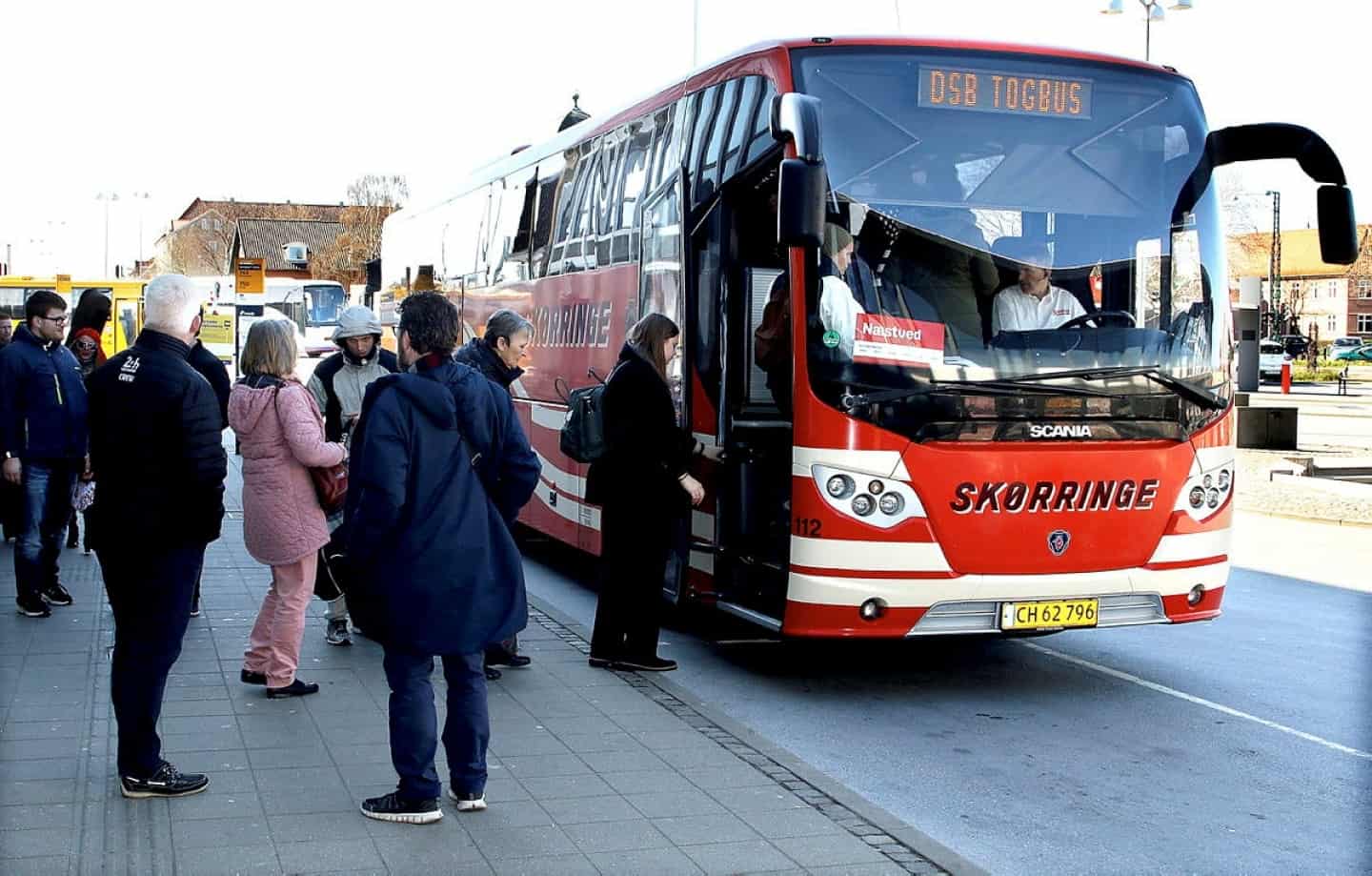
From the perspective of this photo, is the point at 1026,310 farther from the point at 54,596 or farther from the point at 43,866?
the point at 54,596

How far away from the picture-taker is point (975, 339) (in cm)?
802

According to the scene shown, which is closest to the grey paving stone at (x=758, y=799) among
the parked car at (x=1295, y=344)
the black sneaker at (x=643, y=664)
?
the black sneaker at (x=643, y=664)

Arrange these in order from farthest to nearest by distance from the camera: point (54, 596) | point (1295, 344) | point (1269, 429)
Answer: point (1295, 344) < point (1269, 429) < point (54, 596)

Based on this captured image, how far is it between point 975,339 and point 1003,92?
4.33 feet

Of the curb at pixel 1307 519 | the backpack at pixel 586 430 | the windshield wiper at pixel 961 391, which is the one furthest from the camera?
the curb at pixel 1307 519

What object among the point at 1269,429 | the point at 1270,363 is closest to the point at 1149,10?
the point at 1269,429

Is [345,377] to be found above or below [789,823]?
above

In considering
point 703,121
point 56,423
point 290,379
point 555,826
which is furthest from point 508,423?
point 56,423

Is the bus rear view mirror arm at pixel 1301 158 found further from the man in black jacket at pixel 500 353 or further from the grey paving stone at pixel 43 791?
the grey paving stone at pixel 43 791

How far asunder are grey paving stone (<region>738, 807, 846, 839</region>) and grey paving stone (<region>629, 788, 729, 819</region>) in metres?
0.14

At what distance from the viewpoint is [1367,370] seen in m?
83.8

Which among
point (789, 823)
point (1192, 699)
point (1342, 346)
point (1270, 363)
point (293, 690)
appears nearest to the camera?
point (789, 823)

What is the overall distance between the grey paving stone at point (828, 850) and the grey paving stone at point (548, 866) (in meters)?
0.68

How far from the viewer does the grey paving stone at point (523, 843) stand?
17.6 ft
